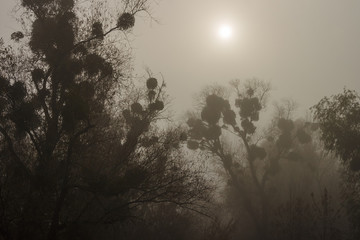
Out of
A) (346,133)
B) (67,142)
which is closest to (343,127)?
(346,133)

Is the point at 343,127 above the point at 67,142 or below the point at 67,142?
above

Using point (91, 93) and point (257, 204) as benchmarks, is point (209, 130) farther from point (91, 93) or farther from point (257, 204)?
point (91, 93)

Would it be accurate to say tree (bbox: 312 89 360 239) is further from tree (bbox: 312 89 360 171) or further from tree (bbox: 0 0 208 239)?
tree (bbox: 0 0 208 239)

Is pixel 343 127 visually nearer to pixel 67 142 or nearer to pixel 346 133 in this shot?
pixel 346 133

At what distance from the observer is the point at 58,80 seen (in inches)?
526

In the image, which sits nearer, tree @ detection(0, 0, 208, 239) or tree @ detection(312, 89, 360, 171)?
tree @ detection(0, 0, 208, 239)

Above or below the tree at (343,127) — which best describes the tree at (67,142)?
below

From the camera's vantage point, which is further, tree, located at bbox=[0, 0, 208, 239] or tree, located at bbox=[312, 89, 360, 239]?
tree, located at bbox=[312, 89, 360, 239]

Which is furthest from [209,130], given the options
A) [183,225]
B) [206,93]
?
[183,225]

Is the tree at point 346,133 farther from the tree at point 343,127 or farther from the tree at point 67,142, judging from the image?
the tree at point 67,142

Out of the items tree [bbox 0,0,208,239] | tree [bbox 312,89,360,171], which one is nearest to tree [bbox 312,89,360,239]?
tree [bbox 312,89,360,171]

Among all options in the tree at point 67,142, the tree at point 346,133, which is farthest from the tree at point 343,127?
the tree at point 67,142

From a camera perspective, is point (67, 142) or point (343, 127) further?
point (343, 127)

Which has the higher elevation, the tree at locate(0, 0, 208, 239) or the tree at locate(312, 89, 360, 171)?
A: the tree at locate(312, 89, 360, 171)
